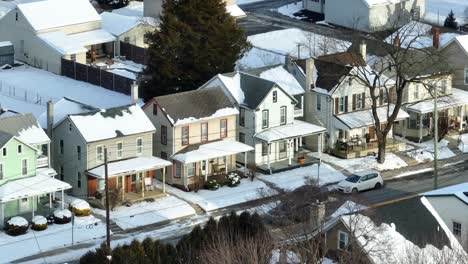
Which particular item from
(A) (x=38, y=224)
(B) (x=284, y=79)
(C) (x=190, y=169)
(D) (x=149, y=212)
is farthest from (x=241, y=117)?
(A) (x=38, y=224)

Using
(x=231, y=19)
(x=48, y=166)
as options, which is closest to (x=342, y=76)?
(x=231, y=19)

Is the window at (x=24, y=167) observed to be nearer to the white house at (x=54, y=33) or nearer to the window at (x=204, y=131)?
the window at (x=204, y=131)

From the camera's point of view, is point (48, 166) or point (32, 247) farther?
point (48, 166)

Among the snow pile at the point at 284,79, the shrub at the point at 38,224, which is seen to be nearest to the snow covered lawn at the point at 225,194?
the snow pile at the point at 284,79

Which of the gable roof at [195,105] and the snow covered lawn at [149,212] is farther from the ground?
the gable roof at [195,105]

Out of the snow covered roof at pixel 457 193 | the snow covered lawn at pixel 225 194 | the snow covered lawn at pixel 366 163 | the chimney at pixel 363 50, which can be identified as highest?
the chimney at pixel 363 50

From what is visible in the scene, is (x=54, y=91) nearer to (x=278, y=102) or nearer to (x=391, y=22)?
(x=278, y=102)

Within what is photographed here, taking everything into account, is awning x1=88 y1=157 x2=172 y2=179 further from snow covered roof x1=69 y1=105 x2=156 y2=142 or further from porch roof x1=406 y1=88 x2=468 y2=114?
porch roof x1=406 y1=88 x2=468 y2=114
